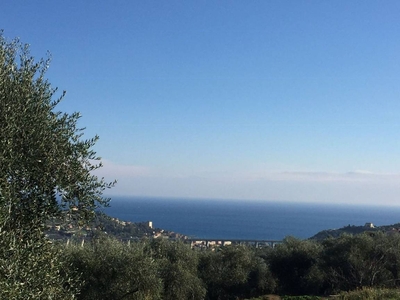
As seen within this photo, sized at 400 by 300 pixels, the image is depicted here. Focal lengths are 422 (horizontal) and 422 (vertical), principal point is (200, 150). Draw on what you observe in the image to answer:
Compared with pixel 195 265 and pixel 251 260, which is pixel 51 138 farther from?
pixel 251 260

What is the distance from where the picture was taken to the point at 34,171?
24.2 feet

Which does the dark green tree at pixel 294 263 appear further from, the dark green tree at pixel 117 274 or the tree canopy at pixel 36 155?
the tree canopy at pixel 36 155

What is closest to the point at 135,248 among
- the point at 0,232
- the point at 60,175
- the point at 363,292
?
the point at 363,292

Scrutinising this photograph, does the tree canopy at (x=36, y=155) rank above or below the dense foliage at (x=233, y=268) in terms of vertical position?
above

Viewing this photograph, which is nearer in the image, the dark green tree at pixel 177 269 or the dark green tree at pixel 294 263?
the dark green tree at pixel 177 269

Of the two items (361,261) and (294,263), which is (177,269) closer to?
(294,263)

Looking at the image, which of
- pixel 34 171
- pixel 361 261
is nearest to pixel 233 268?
pixel 361 261

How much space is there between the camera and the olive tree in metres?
6.75

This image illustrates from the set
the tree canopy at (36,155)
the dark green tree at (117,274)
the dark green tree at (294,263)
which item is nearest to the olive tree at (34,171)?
the tree canopy at (36,155)

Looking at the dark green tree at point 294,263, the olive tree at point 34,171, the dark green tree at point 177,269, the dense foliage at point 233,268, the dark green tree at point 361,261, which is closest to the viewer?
the olive tree at point 34,171

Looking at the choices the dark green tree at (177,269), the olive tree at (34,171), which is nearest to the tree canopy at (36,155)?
the olive tree at (34,171)

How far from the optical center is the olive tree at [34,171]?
6.75 metres

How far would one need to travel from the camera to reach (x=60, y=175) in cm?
775

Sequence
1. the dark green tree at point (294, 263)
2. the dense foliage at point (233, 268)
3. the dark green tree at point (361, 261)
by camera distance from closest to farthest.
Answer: the dense foliage at point (233, 268) < the dark green tree at point (361, 261) < the dark green tree at point (294, 263)
